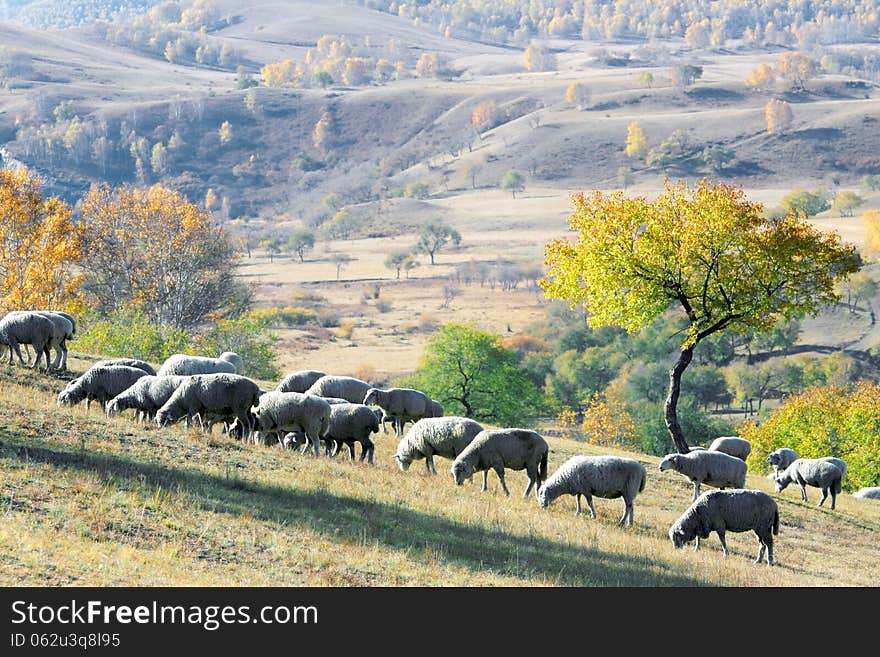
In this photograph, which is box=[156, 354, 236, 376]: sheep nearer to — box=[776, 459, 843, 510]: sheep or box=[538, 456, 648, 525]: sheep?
box=[538, 456, 648, 525]: sheep

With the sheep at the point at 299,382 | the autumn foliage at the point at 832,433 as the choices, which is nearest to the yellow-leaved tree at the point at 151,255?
the sheep at the point at 299,382

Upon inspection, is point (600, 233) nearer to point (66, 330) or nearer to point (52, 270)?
point (66, 330)

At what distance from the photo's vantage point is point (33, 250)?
210 feet

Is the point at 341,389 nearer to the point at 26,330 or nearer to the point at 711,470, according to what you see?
the point at 26,330

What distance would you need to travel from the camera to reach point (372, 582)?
14.0 meters

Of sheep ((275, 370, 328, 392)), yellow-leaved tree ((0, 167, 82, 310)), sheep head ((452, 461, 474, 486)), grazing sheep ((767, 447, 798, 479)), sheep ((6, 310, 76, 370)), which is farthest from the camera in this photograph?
Result: yellow-leaved tree ((0, 167, 82, 310))

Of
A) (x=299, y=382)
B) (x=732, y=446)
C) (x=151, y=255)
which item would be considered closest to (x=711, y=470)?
(x=732, y=446)

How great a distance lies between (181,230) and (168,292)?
13.5 ft

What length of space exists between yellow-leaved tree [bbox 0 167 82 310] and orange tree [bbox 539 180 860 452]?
38.8 metres

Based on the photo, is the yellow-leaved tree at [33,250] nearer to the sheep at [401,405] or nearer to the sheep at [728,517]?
the sheep at [401,405]

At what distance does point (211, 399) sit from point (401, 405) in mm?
9935

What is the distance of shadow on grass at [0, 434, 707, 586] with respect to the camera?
16.0 m

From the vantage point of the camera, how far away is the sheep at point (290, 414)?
24.5 m

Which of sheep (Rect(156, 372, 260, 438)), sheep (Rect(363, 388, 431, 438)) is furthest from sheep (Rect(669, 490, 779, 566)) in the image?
sheep (Rect(363, 388, 431, 438))
